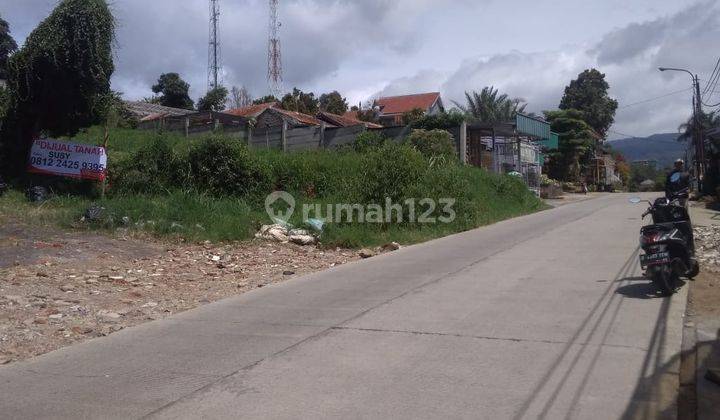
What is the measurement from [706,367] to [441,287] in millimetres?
4434

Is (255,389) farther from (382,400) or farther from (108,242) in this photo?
(108,242)

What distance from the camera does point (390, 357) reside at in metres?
6.32

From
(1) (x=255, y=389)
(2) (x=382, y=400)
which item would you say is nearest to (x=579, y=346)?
(2) (x=382, y=400)

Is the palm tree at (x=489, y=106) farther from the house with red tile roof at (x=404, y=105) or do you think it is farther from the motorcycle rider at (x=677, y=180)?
the motorcycle rider at (x=677, y=180)

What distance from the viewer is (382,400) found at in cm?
516

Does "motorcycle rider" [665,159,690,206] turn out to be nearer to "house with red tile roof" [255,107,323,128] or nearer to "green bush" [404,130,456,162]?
"green bush" [404,130,456,162]

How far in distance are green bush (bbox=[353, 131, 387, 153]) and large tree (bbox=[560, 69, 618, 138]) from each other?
4765 centimetres

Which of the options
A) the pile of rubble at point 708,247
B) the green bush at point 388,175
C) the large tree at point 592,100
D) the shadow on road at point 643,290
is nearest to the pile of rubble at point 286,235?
the green bush at point 388,175

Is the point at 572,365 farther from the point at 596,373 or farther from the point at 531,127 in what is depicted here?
the point at 531,127

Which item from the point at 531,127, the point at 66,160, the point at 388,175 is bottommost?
the point at 388,175

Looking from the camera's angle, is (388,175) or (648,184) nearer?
(388,175)

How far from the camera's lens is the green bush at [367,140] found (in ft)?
88.4

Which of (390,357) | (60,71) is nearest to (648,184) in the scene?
(60,71)

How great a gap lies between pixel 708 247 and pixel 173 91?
42093 mm
